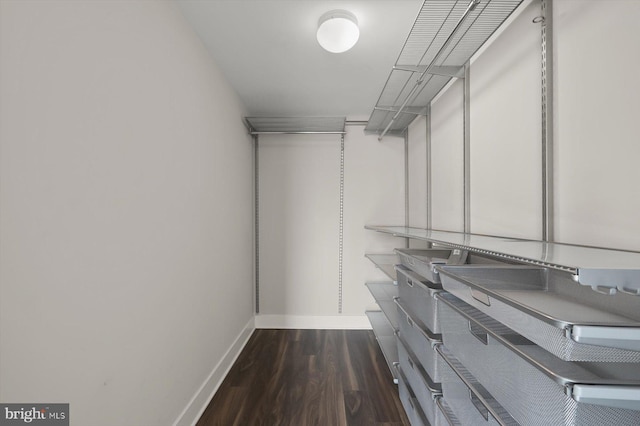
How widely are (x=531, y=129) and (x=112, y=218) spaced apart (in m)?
1.58

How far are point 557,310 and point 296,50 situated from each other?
1.78 metres

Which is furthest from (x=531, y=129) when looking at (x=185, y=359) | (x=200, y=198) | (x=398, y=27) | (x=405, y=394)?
(x=185, y=359)

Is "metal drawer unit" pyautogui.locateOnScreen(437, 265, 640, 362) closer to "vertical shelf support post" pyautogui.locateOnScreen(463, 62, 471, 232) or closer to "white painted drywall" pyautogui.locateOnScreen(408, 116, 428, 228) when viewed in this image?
"vertical shelf support post" pyautogui.locateOnScreen(463, 62, 471, 232)

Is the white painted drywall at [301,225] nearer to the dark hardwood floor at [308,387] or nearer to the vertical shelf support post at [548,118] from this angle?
the dark hardwood floor at [308,387]

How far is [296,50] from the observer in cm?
173

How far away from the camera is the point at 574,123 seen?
0.92 metres

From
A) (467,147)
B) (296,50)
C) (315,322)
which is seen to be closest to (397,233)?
(467,147)

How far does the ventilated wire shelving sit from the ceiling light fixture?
0.28 metres

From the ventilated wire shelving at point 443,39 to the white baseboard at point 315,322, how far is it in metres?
2.10

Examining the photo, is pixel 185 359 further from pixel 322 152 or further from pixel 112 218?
pixel 322 152

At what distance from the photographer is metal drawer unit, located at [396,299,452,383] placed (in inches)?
43.9

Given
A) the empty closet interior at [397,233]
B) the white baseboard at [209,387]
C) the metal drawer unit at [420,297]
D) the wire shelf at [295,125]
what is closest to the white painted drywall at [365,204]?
the wire shelf at [295,125]

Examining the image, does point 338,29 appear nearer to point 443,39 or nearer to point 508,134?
point 443,39

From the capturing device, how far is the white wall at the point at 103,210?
0.67 metres
